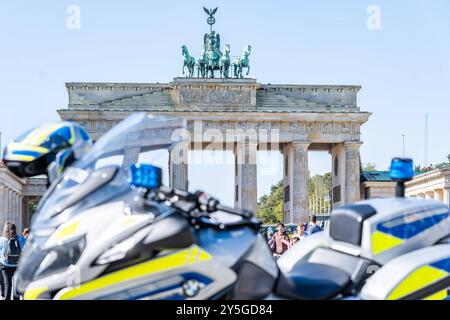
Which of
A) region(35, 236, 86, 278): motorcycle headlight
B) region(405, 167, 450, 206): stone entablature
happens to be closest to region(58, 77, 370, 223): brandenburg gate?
region(405, 167, 450, 206): stone entablature

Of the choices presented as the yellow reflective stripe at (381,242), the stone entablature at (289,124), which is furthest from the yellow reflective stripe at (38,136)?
the stone entablature at (289,124)

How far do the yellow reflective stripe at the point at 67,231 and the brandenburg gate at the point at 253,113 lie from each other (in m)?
51.4

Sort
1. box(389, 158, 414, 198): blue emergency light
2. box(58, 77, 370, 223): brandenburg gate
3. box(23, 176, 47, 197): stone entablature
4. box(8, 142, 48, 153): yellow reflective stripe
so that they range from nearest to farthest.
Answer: box(8, 142, 48, 153): yellow reflective stripe < box(389, 158, 414, 198): blue emergency light < box(58, 77, 370, 223): brandenburg gate < box(23, 176, 47, 197): stone entablature

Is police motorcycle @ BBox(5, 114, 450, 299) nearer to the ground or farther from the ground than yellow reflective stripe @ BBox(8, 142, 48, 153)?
nearer to the ground

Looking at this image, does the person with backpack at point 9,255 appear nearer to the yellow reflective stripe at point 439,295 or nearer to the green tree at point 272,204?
the yellow reflective stripe at point 439,295

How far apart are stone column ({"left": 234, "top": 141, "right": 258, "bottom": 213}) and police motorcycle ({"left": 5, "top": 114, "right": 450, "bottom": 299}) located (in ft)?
167

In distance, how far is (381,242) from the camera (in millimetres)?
4145

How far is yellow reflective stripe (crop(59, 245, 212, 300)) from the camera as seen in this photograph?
3408 mm

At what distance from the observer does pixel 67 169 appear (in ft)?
12.6

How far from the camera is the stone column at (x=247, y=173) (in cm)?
5519

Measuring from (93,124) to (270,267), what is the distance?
171 feet

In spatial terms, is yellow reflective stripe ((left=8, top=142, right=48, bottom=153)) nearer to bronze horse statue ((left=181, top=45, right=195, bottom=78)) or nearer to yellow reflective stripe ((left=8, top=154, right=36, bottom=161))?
yellow reflective stripe ((left=8, top=154, right=36, bottom=161))

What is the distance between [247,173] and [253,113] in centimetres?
422

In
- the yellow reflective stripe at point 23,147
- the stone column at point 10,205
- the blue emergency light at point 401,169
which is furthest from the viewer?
the stone column at point 10,205
